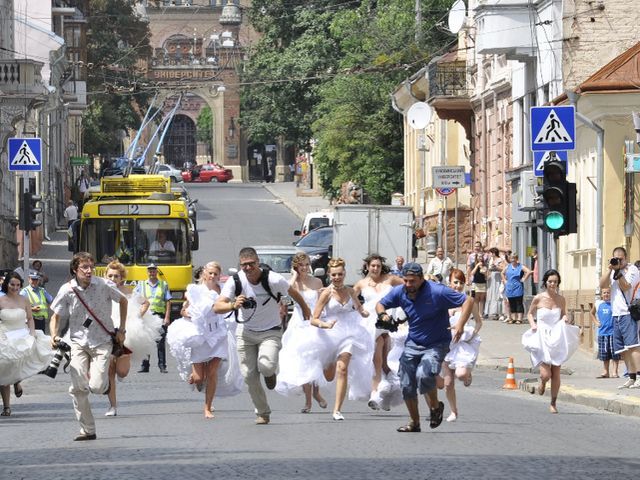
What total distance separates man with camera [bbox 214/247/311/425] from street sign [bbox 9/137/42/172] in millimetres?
14925

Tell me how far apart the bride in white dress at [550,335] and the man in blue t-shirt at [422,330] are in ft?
13.3

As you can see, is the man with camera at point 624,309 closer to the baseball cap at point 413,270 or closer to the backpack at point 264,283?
the backpack at point 264,283

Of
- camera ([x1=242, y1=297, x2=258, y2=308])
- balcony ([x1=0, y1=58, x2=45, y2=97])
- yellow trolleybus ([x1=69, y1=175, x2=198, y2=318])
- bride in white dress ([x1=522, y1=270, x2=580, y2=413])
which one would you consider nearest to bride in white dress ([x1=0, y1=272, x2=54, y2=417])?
camera ([x1=242, y1=297, x2=258, y2=308])

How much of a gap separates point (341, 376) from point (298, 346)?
685mm

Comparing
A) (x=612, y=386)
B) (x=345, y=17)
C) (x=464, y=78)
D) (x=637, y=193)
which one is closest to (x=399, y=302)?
(x=612, y=386)

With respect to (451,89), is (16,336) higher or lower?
lower

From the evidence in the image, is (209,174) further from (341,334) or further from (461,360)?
(341,334)

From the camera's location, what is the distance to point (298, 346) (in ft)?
61.9

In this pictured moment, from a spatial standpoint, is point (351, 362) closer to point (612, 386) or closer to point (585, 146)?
point (612, 386)

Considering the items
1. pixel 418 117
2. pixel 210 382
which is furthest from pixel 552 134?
pixel 418 117

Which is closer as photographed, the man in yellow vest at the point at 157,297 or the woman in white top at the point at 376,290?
the woman in white top at the point at 376,290

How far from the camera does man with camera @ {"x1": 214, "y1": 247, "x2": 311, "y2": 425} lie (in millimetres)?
17438

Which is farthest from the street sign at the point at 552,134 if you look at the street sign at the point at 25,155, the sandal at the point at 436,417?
the street sign at the point at 25,155

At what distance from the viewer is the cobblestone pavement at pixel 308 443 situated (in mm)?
12867
